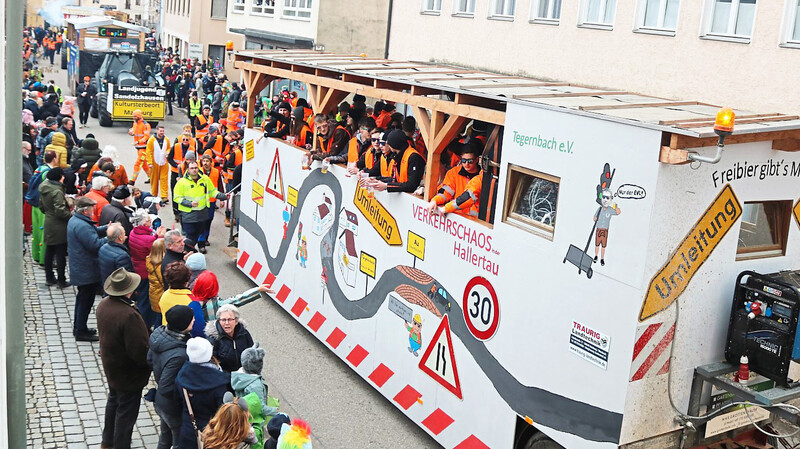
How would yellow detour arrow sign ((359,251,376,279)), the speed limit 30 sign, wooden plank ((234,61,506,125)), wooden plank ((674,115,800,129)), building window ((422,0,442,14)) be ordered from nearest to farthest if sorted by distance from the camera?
wooden plank ((674,115,800,129))
the speed limit 30 sign
wooden plank ((234,61,506,125))
yellow detour arrow sign ((359,251,376,279))
building window ((422,0,442,14))

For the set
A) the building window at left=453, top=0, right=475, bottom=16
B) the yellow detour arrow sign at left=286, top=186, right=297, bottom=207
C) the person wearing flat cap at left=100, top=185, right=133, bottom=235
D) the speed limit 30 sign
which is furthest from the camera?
the building window at left=453, top=0, right=475, bottom=16

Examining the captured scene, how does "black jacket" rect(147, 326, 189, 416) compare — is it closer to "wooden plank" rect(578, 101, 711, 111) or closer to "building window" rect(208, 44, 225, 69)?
"wooden plank" rect(578, 101, 711, 111)

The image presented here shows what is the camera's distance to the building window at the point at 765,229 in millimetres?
6734

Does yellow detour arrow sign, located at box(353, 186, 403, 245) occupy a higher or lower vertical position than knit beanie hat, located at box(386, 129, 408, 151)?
lower

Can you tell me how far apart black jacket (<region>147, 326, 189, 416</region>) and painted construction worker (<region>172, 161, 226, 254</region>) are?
7.14 meters

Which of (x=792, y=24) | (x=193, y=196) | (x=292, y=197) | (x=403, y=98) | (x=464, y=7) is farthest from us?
(x=464, y=7)

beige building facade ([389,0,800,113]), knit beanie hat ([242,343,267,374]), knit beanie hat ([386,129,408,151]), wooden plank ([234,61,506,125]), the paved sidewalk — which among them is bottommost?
the paved sidewalk

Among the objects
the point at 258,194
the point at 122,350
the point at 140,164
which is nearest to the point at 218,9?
the point at 140,164

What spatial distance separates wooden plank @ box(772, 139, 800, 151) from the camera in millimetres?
6434

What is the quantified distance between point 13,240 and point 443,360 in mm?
4157

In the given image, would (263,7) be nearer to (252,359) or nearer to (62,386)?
(62,386)

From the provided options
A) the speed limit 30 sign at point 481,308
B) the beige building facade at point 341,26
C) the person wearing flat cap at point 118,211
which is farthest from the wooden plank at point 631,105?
the beige building facade at point 341,26

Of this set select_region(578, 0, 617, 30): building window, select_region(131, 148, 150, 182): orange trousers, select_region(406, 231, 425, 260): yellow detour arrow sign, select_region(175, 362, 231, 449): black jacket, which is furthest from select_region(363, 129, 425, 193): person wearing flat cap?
select_region(131, 148, 150, 182): orange trousers

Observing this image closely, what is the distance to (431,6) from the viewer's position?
2145cm
